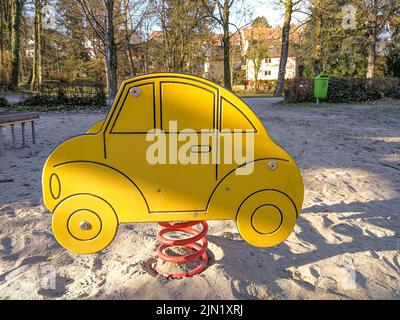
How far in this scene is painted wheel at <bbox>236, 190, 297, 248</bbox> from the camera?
170 cm

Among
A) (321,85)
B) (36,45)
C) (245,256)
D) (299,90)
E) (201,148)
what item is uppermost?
(36,45)

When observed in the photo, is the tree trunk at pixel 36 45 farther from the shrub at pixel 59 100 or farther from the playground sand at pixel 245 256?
the playground sand at pixel 245 256

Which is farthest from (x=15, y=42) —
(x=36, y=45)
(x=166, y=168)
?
(x=166, y=168)

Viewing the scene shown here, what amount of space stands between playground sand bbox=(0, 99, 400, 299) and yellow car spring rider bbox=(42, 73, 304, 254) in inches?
24.9

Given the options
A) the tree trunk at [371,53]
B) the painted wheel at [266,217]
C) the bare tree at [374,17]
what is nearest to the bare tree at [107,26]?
the painted wheel at [266,217]

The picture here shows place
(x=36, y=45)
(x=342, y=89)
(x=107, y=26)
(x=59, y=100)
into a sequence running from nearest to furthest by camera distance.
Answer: (x=107, y=26)
(x=59, y=100)
(x=342, y=89)
(x=36, y=45)

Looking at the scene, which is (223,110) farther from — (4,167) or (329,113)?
(329,113)

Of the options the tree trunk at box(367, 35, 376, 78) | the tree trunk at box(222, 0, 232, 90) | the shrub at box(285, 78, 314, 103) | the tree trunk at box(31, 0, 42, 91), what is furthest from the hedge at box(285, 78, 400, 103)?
the tree trunk at box(31, 0, 42, 91)

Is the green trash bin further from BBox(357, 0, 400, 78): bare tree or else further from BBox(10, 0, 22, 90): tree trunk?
BBox(10, 0, 22, 90): tree trunk

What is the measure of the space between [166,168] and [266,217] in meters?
0.56

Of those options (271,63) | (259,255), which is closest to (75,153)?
(259,255)

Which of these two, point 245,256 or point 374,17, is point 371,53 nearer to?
point 374,17

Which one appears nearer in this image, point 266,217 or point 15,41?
point 266,217

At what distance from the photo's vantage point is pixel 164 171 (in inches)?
65.1
